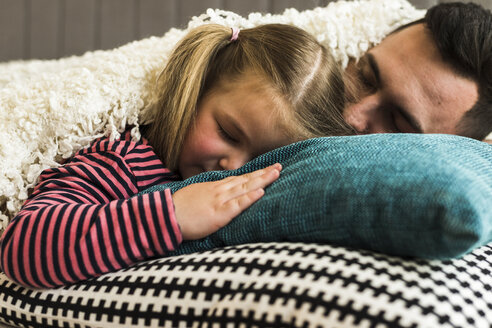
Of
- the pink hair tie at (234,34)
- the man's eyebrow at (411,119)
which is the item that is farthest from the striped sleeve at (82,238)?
the man's eyebrow at (411,119)

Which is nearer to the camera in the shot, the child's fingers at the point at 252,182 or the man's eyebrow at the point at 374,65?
the child's fingers at the point at 252,182

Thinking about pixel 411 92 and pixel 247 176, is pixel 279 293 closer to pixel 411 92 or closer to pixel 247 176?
pixel 247 176

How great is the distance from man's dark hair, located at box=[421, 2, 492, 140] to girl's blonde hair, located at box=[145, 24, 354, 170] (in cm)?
22

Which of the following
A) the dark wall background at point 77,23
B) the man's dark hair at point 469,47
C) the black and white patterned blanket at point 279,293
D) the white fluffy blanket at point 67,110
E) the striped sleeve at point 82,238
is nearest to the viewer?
the black and white patterned blanket at point 279,293

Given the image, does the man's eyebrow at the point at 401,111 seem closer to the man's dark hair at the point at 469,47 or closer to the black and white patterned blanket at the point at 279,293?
the man's dark hair at the point at 469,47

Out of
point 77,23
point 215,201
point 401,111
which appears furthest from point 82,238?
point 77,23

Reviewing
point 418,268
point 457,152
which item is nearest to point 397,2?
point 457,152

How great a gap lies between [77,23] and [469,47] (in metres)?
1.50

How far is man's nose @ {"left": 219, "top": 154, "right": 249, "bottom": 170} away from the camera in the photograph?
771 mm

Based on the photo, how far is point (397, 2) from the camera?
1.11 metres

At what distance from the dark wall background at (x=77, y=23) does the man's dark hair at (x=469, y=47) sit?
1.05 metres

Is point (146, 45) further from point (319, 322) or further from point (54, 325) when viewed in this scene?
point (319, 322)

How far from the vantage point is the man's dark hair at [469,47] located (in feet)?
2.91

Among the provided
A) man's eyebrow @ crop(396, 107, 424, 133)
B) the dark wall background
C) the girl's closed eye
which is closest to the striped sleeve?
the girl's closed eye
